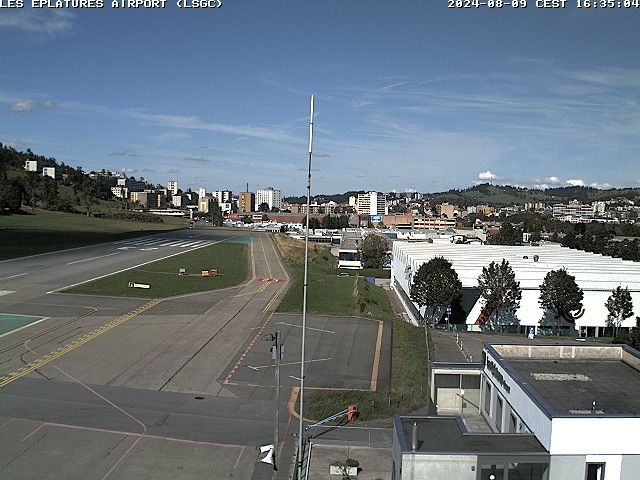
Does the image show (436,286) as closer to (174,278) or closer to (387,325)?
(387,325)

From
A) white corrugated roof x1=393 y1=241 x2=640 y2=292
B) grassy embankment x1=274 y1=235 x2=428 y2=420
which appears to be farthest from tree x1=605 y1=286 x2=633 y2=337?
grassy embankment x1=274 y1=235 x2=428 y2=420

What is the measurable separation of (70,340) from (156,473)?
1559 centimetres

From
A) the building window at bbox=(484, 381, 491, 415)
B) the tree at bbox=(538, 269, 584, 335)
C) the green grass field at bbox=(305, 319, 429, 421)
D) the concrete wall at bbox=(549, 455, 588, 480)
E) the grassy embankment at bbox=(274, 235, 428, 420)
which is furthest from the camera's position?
the tree at bbox=(538, 269, 584, 335)

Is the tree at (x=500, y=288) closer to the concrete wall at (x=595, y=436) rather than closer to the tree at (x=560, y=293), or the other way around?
the tree at (x=560, y=293)

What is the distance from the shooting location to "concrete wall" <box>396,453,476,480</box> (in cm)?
1215

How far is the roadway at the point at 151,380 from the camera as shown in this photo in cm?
1658

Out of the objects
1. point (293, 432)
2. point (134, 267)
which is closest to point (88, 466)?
point (293, 432)

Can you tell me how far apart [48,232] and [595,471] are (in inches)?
3671

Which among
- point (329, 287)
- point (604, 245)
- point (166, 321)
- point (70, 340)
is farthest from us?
point (604, 245)

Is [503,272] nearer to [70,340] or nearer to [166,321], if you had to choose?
[166,321]

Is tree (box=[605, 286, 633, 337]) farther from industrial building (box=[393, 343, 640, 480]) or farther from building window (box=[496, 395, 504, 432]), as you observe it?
building window (box=[496, 395, 504, 432])

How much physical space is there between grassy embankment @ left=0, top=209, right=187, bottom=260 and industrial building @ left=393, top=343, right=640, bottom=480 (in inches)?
2262

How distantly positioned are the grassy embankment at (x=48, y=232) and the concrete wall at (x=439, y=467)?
58.6 meters

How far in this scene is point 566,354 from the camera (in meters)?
18.5
